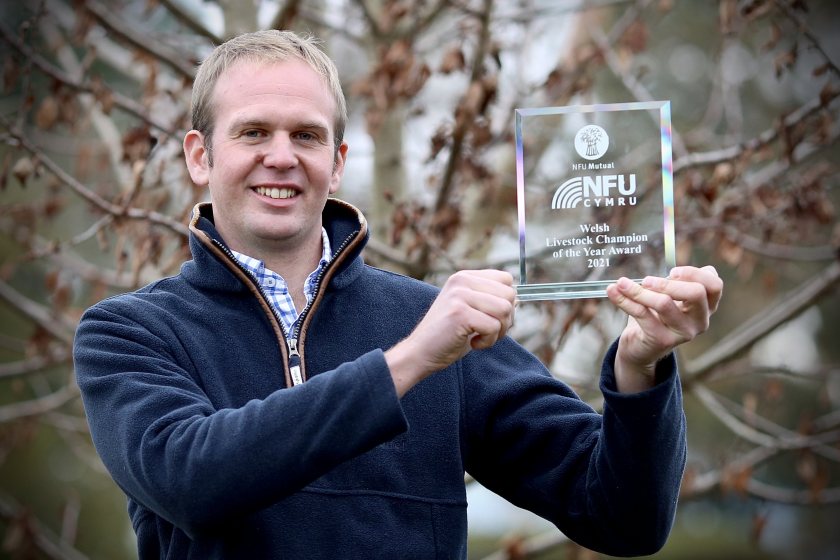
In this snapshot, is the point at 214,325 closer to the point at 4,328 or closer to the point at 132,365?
the point at 132,365

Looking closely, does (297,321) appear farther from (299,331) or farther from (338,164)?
(338,164)

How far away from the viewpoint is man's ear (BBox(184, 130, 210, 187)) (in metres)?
2.60

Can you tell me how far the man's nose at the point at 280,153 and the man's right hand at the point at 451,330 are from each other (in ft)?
1.86

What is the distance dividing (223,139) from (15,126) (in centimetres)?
153

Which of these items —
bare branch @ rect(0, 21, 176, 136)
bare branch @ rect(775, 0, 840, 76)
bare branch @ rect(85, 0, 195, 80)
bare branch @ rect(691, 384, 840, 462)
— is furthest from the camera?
bare branch @ rect(691, 384, 840, 462)

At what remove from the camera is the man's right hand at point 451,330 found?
77.2 inches

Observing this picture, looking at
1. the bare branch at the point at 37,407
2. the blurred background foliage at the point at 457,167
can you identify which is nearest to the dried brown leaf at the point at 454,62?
the blurred background foliage at the point at 457,167

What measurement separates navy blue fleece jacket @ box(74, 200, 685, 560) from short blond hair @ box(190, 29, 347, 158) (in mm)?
211

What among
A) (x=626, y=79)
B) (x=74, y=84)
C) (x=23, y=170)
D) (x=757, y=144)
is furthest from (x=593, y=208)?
(x=74, y=84)

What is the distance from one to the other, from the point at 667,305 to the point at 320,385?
66cm

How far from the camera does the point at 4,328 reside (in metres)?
10.4

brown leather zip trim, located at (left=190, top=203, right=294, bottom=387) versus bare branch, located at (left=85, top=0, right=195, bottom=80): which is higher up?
bare branch, located at (left=85, top=0, right=195, bottom=80)

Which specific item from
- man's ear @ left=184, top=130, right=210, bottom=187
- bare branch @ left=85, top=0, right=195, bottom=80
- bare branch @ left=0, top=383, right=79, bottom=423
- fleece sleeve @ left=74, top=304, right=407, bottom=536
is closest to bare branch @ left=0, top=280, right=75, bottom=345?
bare branch @ left=0, top=383, right=79, bottom=423

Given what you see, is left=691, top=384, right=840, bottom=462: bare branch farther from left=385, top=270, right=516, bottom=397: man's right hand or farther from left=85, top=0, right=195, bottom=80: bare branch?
left=385, top=270, right=516, bottom=397: man's right hand
